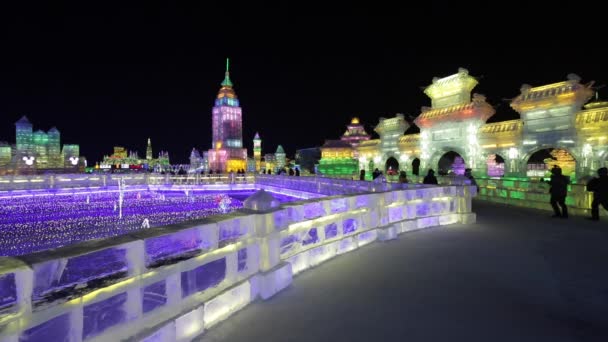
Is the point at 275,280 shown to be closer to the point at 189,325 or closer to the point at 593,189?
the point at 189,325

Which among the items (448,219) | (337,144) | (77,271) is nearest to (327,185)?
(448,219)

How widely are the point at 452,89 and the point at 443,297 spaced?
28.8 m

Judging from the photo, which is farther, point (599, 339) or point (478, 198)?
point (478, 198)

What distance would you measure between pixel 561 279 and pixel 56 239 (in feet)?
46.6

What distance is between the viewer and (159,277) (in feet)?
9.38

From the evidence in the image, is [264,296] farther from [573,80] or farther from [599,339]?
[573,80]

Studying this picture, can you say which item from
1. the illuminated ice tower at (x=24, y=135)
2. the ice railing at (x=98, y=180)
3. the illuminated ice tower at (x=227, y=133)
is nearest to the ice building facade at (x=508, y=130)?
the ice railing at (x=98, y=180)

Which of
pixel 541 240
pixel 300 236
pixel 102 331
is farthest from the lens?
pixel 541 240

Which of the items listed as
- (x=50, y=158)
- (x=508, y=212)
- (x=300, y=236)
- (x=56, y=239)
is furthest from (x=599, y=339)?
(x=50, y=158)

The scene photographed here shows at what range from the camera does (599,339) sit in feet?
10.2

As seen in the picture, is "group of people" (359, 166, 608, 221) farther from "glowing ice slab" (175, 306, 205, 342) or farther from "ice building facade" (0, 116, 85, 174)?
"ice building facade" (0, 116, 85, 174)

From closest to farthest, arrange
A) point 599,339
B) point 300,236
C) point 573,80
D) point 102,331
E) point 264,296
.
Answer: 1. point 102,331
2. point 599,339
3. point 264,296
4. point 300,236
5. point 573,80

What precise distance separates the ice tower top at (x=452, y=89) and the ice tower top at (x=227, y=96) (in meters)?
59.0

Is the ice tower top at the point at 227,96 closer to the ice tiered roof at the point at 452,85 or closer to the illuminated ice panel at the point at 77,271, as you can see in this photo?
the ice tiered roof at the point at 452,85
